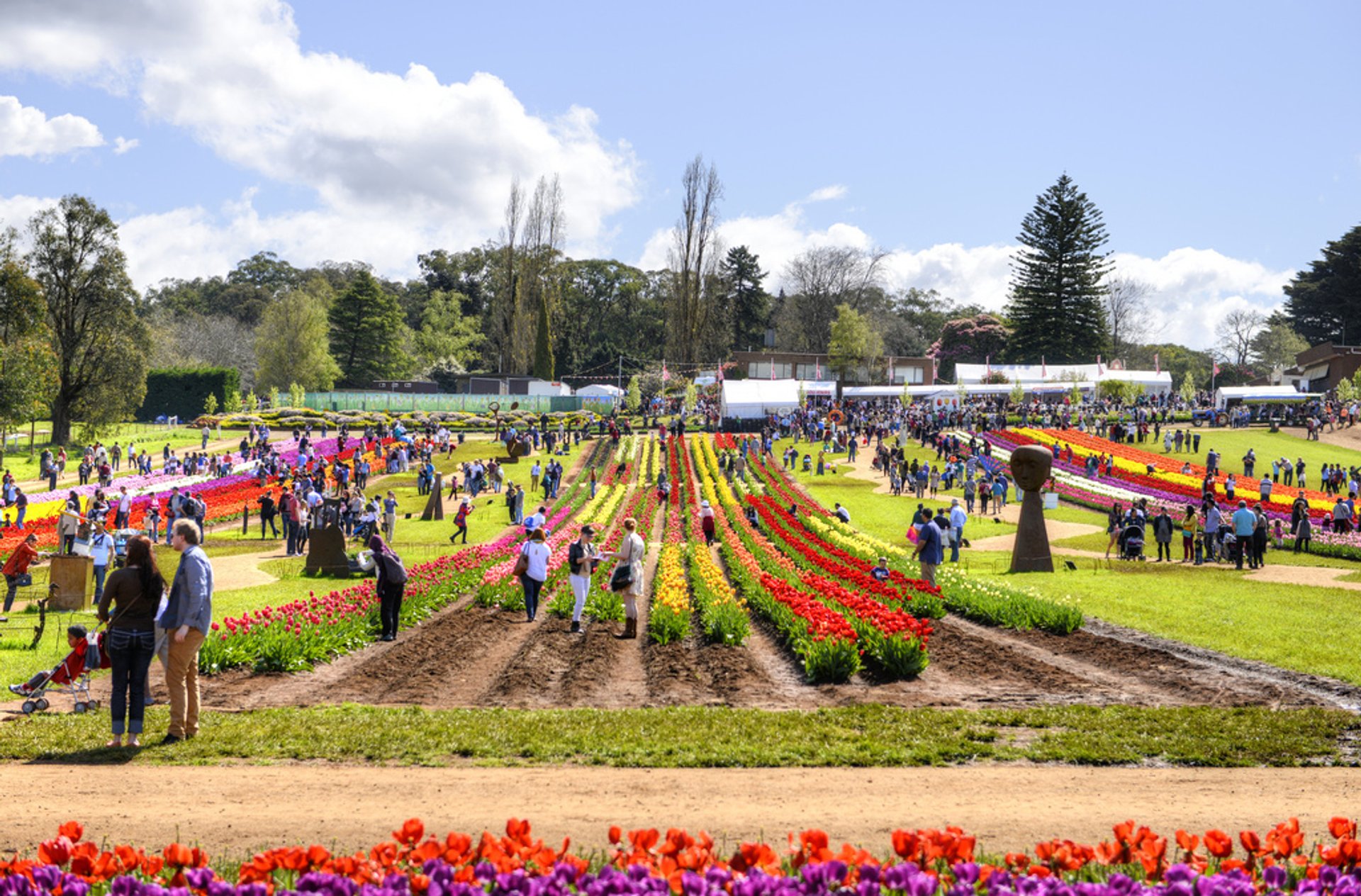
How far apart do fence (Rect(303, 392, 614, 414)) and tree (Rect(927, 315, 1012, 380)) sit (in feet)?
145

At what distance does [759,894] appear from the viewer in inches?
167

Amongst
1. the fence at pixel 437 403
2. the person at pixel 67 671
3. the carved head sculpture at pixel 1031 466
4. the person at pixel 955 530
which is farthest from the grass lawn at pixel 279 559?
the fence at pixel 437 403

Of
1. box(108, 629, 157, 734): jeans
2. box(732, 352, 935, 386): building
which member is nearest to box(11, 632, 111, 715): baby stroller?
box(108, 629, 157, 734): jeans

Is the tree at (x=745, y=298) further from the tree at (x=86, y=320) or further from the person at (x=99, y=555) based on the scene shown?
the person at (x=99, y=555)

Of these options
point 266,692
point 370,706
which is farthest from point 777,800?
point 266,692

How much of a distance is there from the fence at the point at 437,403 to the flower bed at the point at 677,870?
77.0 meters

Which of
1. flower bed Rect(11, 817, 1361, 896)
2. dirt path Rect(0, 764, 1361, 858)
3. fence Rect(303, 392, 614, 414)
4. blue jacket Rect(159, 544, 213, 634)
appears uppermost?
fence Rect(303, 392, 614, 414)

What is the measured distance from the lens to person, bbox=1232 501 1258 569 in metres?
24.0

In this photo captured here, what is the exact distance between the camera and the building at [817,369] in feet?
304

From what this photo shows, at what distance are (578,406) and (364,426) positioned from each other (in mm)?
19913

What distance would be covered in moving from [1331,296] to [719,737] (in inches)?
4579

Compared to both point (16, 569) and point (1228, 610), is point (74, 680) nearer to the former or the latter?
point (16, 569)

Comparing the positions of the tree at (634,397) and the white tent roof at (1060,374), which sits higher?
the white tent roof at (1060,374)

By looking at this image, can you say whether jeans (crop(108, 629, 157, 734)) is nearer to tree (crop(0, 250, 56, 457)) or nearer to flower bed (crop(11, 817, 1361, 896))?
flower bed (crop(11, 817, 1361, 896))
